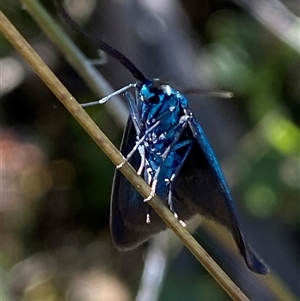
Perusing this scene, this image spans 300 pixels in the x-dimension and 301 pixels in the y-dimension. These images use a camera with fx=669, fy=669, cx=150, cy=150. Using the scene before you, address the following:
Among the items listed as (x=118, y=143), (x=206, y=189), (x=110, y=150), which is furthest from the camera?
(x=118, y=143)

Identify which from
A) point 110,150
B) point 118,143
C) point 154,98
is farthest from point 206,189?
point 118,143

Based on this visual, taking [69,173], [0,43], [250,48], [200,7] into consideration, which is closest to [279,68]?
[250,48]

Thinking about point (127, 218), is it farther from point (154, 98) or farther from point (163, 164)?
point (154, 98)

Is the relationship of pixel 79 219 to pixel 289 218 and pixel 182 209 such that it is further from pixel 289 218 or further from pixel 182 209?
pixel 182 209

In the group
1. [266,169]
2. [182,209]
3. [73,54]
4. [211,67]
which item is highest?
[73,54]

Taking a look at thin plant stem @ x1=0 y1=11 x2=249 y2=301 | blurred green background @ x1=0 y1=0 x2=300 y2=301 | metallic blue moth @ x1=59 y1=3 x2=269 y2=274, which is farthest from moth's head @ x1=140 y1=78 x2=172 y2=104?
blurred green background @ x1=0 y1=0 x2=300 y2=301

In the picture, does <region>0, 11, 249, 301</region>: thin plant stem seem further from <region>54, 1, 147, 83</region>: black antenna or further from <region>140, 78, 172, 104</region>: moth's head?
<region>140, 78, 172, 104</region>: moth's head
